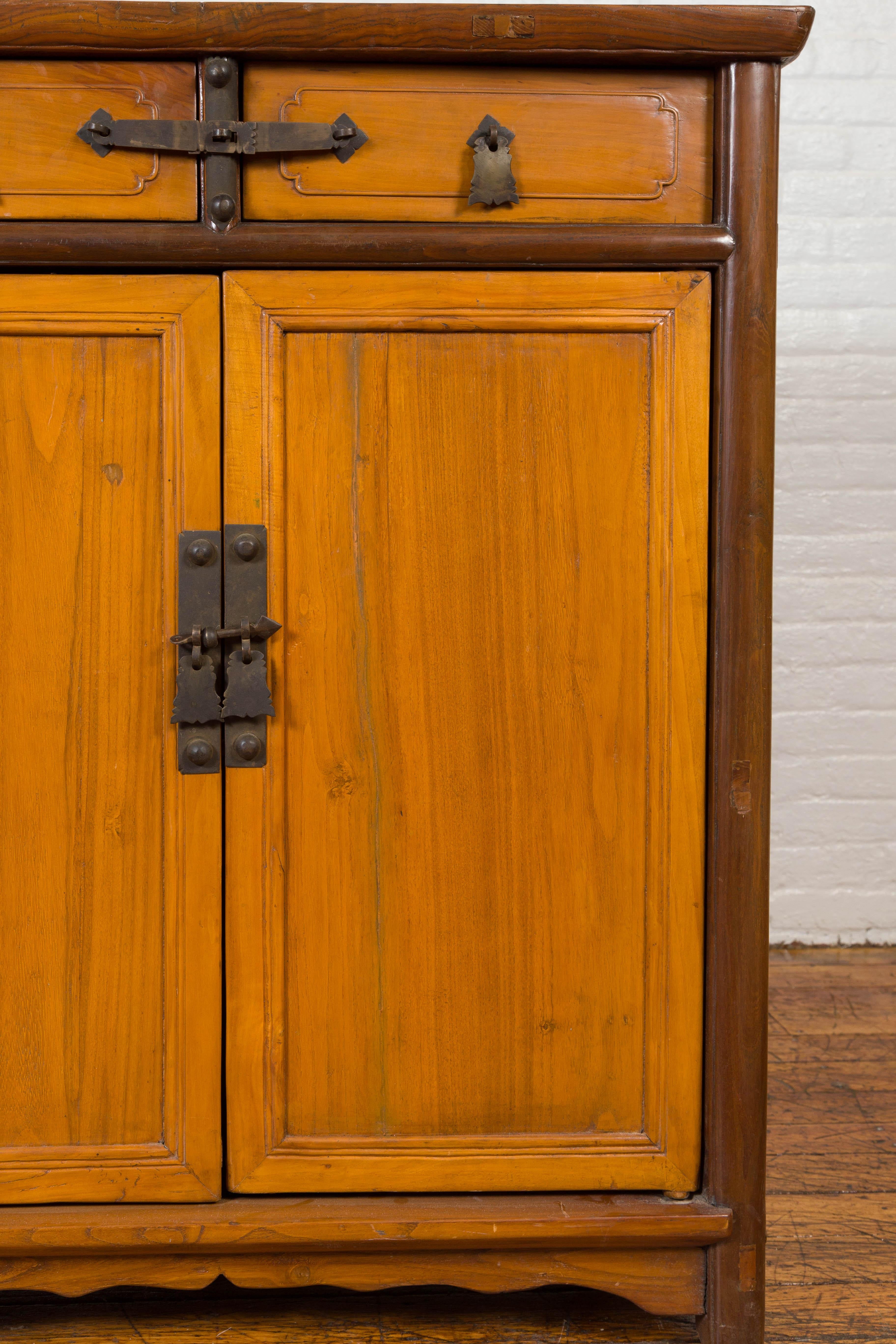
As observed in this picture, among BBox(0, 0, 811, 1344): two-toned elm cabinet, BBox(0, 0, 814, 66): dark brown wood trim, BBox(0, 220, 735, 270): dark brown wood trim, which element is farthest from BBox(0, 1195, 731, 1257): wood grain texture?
BBox(0, 0, 814, 66): dark brown wood trim

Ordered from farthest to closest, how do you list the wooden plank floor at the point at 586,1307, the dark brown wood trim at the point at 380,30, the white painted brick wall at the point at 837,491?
the white painted brick wall at the point at 837,491 → the wooden plank floor at the point at 586,1307 → the dark brown wood trim at the point at 380,30

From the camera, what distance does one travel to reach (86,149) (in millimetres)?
1227

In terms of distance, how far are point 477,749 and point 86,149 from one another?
0.87 m

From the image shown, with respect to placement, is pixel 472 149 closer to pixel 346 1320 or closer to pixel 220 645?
pixel 220 645

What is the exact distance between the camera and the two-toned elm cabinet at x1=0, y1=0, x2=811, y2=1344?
1237 millimetres

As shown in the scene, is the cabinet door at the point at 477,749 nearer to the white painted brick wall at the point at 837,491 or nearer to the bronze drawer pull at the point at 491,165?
the bronze drawer pull at the point at 491,165

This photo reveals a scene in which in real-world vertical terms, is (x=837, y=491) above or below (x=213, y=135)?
below

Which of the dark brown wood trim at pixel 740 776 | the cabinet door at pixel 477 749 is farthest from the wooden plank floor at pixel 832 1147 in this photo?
the cabinet door at pixel 477 749

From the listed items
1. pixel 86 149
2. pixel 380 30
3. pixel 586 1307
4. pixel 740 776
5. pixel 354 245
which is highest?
pixel 380 30

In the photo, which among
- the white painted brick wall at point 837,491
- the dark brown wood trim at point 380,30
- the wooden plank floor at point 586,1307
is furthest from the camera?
the white painted brick wall at point 837,491

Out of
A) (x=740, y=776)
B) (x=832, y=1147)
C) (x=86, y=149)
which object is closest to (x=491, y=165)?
(x=86, y=149)

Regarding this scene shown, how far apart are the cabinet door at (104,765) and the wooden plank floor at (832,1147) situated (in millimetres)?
847

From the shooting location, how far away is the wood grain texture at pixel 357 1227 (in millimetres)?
1257

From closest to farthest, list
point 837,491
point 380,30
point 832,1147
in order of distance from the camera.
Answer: point 380,30 → point 832,1147 → point 837,491
